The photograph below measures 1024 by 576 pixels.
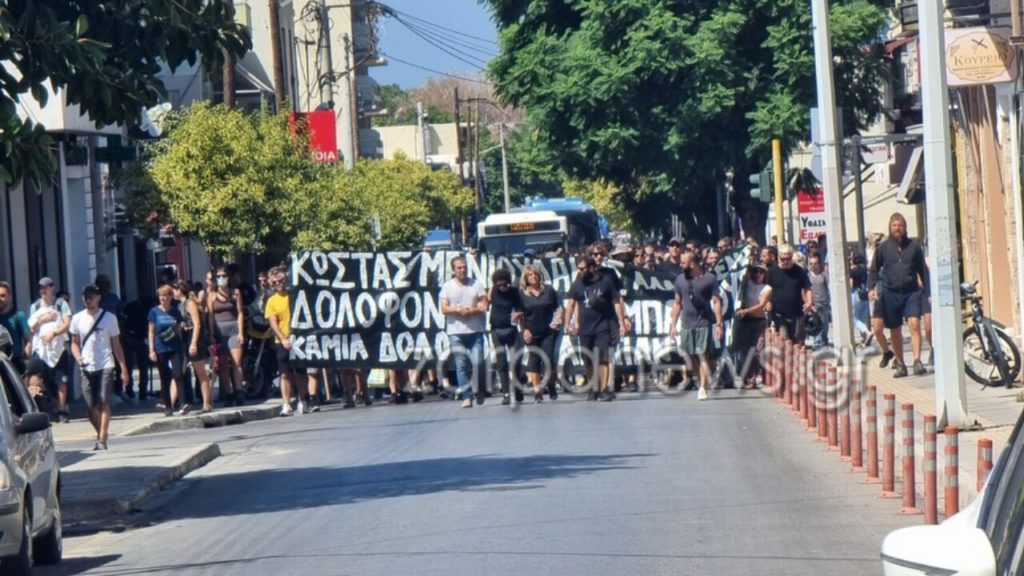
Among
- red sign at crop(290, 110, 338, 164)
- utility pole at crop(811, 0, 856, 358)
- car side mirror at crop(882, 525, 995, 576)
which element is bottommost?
car side mirror at crop(882, 525, 995, 576)

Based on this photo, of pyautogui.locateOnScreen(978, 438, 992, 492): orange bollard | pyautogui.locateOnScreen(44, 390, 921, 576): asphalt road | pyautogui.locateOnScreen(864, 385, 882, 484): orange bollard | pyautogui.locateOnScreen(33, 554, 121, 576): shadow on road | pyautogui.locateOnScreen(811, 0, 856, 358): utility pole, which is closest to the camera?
pyautogui.locateOnScreen(978, 438, 992, 492): orange bollard

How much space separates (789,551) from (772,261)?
13659mm

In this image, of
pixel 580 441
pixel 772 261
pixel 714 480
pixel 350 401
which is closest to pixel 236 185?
pixel 350 401

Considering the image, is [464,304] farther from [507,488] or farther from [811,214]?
[811,214]

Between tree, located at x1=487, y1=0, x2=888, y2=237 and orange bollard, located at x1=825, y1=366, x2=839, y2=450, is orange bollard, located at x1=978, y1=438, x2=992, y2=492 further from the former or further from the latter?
tree, located at x1=487, y1=0, x2=888, y2=237

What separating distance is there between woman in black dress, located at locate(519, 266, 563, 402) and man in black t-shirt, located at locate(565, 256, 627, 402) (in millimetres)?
306

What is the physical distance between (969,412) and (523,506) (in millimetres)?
6041

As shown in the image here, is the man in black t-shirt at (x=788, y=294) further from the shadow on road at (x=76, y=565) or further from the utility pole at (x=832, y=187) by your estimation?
the shadow on road at (x=76, y=565)

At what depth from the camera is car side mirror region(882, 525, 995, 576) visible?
152 inches

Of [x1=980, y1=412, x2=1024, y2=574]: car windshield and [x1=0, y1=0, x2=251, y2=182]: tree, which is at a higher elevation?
[x1=0, y1=0, x2=251, y2=182]: tree

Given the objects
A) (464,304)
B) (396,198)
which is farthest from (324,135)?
(464,304)

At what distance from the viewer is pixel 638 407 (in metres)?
21.1

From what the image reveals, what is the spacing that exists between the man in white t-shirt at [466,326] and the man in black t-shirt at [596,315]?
118cm

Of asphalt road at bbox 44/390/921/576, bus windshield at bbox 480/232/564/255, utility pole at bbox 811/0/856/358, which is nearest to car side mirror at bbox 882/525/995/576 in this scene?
asphalt road at bbox 44/390/921/576
